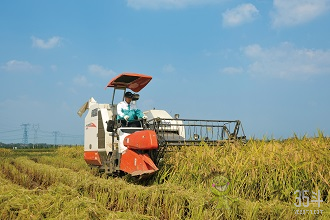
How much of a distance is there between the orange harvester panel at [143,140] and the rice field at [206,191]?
788 millimetres

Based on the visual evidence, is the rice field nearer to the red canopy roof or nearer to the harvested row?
the harvested row

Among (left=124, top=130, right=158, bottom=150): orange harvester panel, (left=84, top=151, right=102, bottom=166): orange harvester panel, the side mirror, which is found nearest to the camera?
→ (left=124, top=130, right=158, bottom=150): orange harvester panel

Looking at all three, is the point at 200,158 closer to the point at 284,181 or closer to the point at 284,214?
the point at 284,181

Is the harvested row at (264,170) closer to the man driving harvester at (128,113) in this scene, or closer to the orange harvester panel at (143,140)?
the orange harvester panel at (143,140)

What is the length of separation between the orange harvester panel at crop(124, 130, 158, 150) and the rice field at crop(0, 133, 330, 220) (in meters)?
0.79

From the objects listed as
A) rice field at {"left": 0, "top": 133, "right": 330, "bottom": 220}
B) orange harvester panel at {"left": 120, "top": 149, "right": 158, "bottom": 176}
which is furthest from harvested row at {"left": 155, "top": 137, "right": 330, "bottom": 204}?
orange harvester panel at {"left": 120, "top": 149, "right": 158, "bottom": 176}

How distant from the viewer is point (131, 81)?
852 cm

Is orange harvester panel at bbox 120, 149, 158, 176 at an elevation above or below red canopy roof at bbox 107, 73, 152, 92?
below

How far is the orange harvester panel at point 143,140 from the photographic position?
642 cm

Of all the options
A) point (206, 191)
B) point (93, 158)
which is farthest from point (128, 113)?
point (206, 191)

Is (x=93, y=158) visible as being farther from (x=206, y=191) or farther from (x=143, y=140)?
(x=206, y=191)

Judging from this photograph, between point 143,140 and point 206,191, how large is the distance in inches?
63.9

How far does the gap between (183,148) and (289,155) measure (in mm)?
2188

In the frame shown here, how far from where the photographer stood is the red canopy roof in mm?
8125
